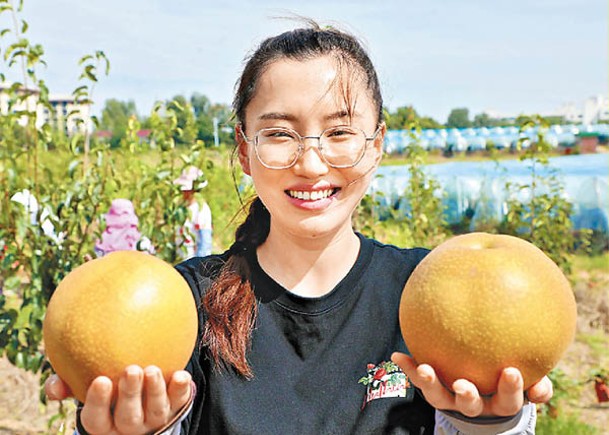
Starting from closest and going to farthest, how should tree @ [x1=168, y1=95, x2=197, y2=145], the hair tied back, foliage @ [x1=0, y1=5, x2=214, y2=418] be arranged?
the hair tied back < foliage @ [x1=0, y1=5, x2=214, y2=418] < tree @ [x1=168, y1=95, x2=197, y2=145]

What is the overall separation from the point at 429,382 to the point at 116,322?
0.54m

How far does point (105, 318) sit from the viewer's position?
121 cm

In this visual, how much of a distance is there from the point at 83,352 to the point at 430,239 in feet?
15.9

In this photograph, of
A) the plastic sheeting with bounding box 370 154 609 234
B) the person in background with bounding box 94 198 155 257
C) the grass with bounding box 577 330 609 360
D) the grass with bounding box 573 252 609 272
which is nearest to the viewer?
the person in background with bounding box 94 198 155 257

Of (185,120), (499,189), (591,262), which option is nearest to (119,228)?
(185,120)

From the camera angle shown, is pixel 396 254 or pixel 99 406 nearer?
pixel 99 406

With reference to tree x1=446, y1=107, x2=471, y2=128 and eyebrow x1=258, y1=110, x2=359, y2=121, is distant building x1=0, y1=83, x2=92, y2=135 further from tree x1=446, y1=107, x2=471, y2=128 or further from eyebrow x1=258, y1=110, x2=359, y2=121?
tree x1=446, y1=107, x2=471, y2=128

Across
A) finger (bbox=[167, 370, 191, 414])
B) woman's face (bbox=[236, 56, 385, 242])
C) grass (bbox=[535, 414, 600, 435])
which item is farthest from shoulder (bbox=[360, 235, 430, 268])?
grass (bbox=[535, 414, 600, 435])

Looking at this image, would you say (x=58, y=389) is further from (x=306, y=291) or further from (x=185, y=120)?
(x=185, y=120)

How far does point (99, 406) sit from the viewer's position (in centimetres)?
117

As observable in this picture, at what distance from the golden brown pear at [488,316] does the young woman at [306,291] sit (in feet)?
0.62

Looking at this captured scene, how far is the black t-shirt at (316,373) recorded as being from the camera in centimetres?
143

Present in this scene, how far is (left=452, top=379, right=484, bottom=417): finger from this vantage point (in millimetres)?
1156

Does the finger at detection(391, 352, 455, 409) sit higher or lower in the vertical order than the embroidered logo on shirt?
higher
